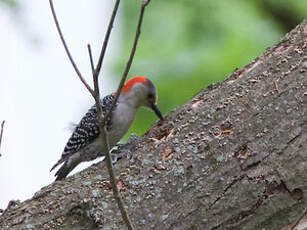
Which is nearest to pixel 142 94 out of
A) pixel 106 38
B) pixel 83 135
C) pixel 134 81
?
pixel 134 81

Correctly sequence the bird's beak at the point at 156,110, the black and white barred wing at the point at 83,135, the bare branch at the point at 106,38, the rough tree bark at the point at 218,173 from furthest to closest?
the black and white barred wing at the point at 83,135
the bird's beak at the point at 156,110
the rough tree bark at the point at 218,173
the bare branch at the point at 106,38

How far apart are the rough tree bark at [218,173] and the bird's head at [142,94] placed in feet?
5.23

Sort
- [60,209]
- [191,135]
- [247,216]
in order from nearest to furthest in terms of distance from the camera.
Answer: [247,216] < [60,209] < [191,135]

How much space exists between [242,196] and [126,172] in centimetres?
78

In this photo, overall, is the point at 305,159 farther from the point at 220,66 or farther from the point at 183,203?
the point at 220,66

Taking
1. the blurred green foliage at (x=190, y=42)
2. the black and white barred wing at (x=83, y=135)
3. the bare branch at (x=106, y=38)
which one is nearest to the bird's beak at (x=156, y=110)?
the blurred green foliage at (x=190, y=42)

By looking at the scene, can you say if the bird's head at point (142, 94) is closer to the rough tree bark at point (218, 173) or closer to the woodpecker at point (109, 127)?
the woodpecker at point (109, 127)

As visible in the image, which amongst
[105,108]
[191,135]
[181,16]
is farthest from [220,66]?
[191,135]

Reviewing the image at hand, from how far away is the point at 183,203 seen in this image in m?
3.12

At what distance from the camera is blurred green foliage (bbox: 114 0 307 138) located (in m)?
5.31

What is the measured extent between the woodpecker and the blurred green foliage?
0.26 m

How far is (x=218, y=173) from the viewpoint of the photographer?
10.4 feet

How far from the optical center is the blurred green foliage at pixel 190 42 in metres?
5.31

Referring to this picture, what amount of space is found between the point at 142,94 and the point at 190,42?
724 mm
